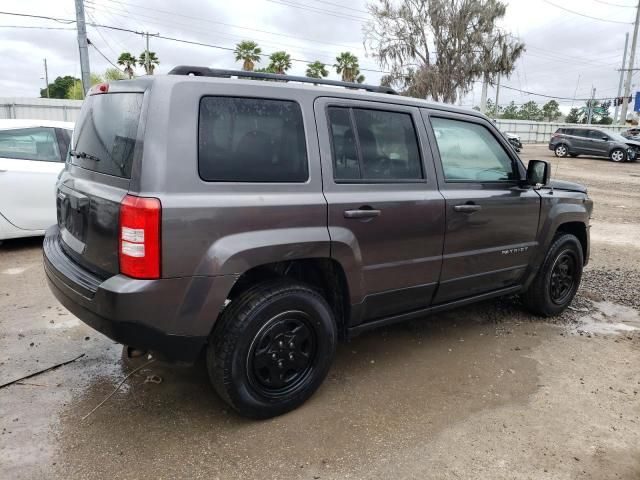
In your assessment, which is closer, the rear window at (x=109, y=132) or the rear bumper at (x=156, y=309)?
the rear bumper at (x=156, y=309)

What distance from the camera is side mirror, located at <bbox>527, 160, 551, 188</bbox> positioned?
391 centimetres

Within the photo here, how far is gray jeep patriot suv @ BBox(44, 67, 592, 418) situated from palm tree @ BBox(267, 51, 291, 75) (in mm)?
37322

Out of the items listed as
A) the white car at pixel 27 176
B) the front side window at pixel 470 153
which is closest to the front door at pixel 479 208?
the front side window at pixel 470 153

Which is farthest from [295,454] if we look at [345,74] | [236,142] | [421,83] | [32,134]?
[345,74]

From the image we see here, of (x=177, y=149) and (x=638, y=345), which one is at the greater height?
(x=177, y=149)

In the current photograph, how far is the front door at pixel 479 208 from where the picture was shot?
3537mm

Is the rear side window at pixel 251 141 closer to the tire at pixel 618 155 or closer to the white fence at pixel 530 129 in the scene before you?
the tire at pixel 618 155

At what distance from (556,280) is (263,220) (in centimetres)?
316

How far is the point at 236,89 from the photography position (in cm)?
267

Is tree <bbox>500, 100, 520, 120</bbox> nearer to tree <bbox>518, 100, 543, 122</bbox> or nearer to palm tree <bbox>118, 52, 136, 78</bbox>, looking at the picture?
tree <bbox>518, 100, 543, 122</bbox>

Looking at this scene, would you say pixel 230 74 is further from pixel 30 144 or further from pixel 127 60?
pixel 127 60

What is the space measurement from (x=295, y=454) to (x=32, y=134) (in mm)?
5534

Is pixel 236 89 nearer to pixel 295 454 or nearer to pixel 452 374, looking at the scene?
pixel 295 454

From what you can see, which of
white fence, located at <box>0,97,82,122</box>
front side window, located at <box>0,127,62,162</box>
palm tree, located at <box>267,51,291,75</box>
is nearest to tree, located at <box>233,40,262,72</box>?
palm tree, located at <box>267,51,291,75</box>
